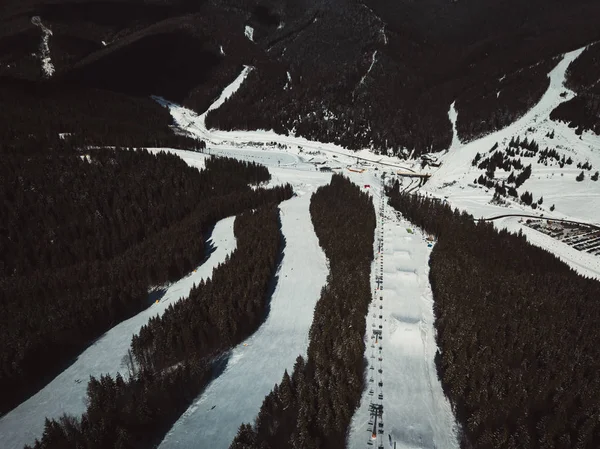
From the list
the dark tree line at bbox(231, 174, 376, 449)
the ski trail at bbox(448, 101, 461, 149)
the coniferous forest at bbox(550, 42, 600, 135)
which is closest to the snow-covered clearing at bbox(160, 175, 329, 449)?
the dark tree line at bbox(231, 174, 376, 449)

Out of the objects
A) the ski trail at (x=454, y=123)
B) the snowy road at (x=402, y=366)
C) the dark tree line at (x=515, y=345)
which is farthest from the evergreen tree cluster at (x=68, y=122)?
the dark tree line at (x=515, y=345)

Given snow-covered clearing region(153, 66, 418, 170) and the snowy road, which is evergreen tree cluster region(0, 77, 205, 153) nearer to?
snow-covered clearing region(153, 66, 418, 170)

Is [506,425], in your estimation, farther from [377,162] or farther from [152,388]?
[377,162]

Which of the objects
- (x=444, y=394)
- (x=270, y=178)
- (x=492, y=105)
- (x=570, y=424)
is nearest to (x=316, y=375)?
(x=444, y=394)

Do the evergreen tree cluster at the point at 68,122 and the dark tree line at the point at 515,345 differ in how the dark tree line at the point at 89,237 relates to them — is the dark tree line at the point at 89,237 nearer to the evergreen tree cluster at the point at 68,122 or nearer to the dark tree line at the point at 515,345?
the evergreen tree cluster at the point at 68,122

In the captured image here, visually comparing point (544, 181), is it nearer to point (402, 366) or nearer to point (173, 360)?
point (402, 366)
